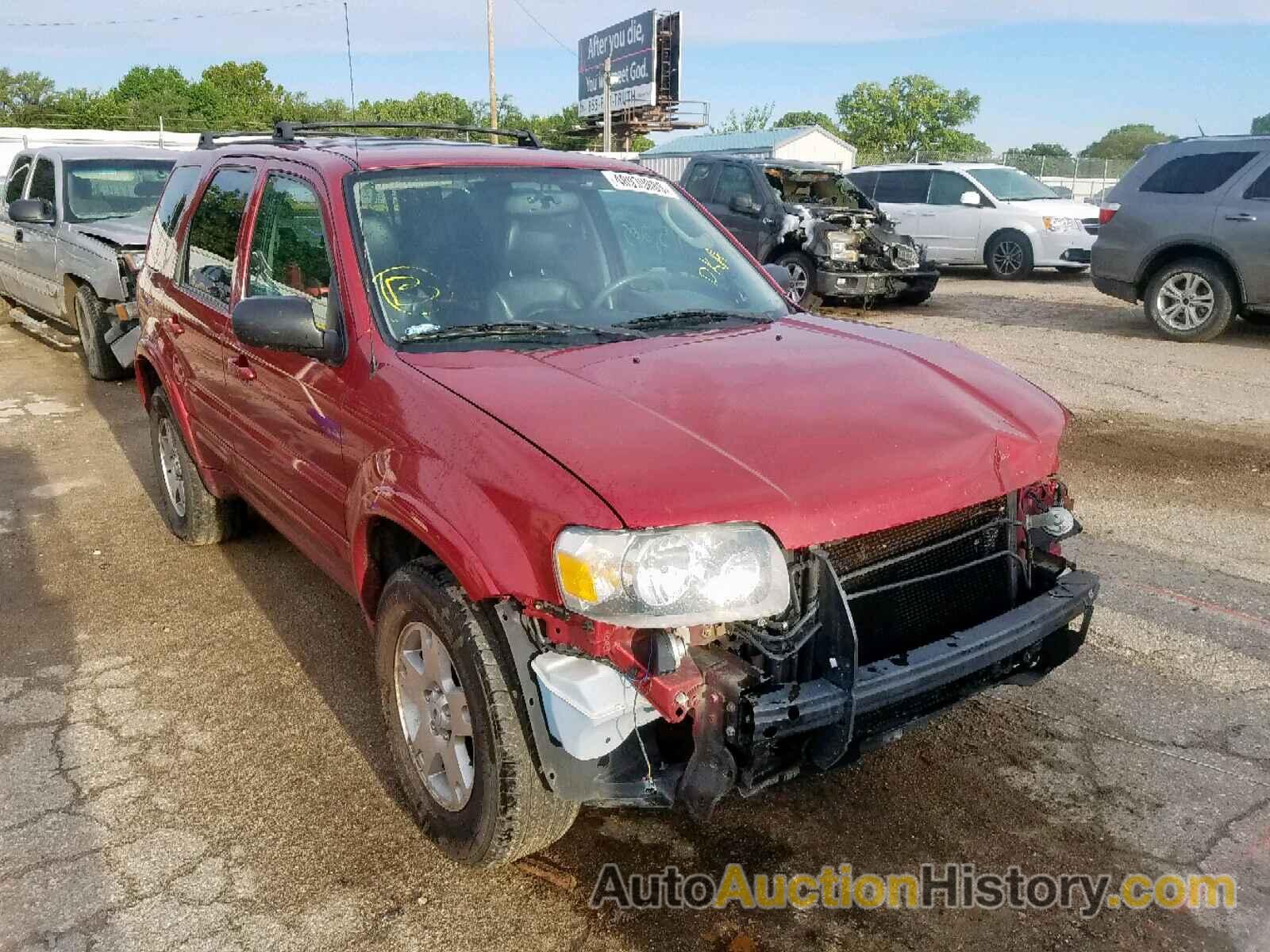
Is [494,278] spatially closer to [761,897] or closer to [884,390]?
[884,390]

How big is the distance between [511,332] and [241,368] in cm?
126

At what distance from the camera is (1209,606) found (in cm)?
434

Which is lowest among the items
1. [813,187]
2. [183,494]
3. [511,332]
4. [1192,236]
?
[183,494]

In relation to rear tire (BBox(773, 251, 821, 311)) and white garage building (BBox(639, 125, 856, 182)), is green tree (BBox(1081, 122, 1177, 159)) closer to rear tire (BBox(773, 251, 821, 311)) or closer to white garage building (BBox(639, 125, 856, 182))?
white garage building (BBox(639, 125, 856, 182))

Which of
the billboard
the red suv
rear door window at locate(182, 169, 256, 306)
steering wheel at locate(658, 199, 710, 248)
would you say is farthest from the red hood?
the billboard

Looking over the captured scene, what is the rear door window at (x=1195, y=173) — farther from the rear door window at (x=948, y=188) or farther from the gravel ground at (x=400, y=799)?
the gravel ground at (x=400, y=799)

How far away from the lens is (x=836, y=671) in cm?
233

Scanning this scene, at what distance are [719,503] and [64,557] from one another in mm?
4111

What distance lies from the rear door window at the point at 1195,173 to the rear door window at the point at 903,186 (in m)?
6.00

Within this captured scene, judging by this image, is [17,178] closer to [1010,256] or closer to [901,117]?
[1010,256]

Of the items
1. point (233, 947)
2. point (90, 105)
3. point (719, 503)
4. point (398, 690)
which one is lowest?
point (233, 947)

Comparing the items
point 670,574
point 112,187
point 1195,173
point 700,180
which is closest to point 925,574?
point 670,574

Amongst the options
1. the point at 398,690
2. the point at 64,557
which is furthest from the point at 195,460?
the point at 398,690

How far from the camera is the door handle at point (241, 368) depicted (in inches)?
146
